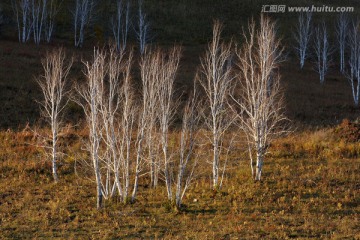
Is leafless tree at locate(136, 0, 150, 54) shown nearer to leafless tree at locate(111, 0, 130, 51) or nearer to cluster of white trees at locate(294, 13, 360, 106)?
leafless tree at locate(111, 0, 130, 51)

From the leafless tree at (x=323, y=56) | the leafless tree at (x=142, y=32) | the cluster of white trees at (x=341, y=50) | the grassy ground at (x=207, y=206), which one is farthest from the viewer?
the leafless tree at (x=142, y=32)

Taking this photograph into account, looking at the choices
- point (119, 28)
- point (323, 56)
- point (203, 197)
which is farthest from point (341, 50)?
point (203, 197)

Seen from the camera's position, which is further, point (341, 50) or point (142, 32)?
point (142, 32)

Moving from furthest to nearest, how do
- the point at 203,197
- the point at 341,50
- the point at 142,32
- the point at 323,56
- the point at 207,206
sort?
the point at 142,32
the point at 341,50
the point at 323,56
the point at 203,197
the point at 207,206

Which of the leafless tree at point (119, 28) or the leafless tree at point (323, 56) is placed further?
the leafless tree at point (119, 28)

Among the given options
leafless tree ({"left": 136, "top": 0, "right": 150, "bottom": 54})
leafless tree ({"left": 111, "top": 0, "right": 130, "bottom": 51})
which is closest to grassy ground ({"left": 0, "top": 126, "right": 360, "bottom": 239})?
leafless tree ({"left": 111, "top": 0, "right": 130, "bottom": 51})

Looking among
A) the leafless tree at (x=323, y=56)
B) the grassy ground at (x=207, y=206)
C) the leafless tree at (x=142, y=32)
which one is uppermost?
the leafless tree at (x=142, y=32)

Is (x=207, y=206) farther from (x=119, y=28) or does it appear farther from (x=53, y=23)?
(x=53, y=23)

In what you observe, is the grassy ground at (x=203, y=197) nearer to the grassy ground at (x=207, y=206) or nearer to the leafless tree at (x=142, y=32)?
the grassy ground at (x=207, y=206)

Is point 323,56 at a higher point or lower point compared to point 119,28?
lower

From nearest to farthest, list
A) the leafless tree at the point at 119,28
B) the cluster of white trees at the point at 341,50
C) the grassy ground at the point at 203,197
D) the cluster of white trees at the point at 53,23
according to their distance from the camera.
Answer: the grassy ground at the point at 203,197, the cluster of white trees at the point at 341,50, the cluster of white trees at the point at 53,23, the leafless tree at the point at 119,28

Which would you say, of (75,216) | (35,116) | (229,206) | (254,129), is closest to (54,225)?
(75,216)

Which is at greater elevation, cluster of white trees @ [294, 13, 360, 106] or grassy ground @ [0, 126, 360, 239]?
cluster of white trees @ [294, 13, 360, 106]

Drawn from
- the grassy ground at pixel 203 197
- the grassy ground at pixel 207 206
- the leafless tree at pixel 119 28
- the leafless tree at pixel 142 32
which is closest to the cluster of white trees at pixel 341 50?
the grassy ground at pixel 203 197
